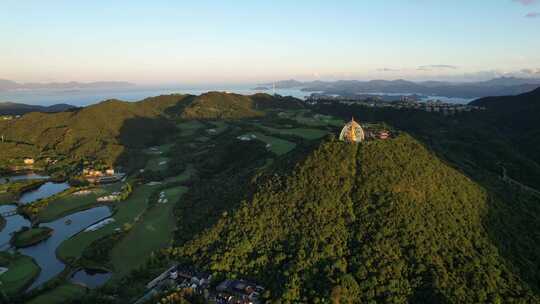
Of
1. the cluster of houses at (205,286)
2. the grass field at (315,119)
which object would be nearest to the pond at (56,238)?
the cluster of houses at (205,286)

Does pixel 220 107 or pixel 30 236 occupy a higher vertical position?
pixel 220 107

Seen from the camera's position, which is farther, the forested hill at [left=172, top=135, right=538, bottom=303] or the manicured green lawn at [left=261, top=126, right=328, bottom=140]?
the manicured green lawn at [left=261, top=126, right=328, bottom=140]

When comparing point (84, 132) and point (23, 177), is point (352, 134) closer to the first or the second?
point (23, 177)

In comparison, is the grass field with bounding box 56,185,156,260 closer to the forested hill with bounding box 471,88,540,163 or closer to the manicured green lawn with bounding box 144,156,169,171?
the manicured green lawn with bounding box 144,156,169,171

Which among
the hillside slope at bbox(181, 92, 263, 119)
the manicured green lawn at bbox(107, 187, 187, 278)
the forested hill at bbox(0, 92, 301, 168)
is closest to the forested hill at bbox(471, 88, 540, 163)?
the forested hill at bbox(0, 92, 301, 168)

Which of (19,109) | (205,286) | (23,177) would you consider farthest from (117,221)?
(19,109)

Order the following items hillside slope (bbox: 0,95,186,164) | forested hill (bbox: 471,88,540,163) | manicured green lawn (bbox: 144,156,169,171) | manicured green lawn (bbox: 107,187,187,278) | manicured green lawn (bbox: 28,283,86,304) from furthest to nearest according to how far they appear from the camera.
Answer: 1. hillside slope (bbox: 0,95,186,164)
2. forested hill (bbox: 471,88,540,163)
3. manicured green lawn (bbox: 144,156,169,171)
4. manicured green lawn (bbox: 107,187,187,278)
5. manicured green lawn (bbox: 28,283,86,304)

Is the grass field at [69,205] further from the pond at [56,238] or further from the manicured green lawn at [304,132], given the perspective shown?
the manicured green lawn at [304,132]
